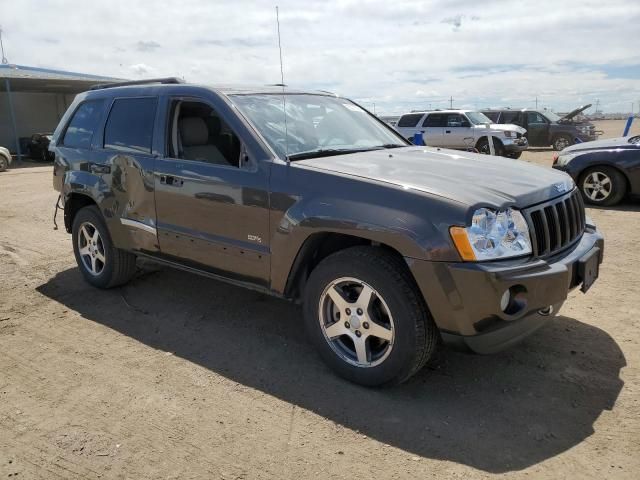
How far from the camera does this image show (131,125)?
4.66 meters

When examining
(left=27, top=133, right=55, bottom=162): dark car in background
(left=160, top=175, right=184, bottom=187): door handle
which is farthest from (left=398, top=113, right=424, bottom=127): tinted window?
(left=160, top=175, right=184, bottom=187): door handle

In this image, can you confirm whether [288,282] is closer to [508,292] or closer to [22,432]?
[508,292]

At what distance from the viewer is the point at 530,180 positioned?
3473 mm

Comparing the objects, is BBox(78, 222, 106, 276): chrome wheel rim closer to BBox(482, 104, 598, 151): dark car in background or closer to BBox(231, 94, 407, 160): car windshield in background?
BBox(231, 94, 407, 160): car windshield in background

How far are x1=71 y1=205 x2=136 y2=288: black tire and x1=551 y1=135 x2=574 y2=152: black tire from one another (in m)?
19.9

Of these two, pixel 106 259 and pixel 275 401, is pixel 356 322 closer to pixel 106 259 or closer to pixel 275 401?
pixel 275 401

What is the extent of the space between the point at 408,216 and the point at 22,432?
2.42 metres

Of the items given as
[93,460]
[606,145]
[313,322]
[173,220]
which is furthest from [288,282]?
[606,145]

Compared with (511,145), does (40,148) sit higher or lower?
lower

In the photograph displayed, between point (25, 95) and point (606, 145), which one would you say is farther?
point (25, 95)

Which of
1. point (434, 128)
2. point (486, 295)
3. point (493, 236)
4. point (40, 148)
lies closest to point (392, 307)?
point (486, 295)

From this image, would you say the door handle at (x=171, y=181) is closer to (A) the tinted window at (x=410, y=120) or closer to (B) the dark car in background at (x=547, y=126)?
(A) the tinted window at (x=410, y=120)

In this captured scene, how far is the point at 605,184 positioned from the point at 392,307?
23.8ft

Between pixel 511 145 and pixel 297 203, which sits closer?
pixel 297 203
